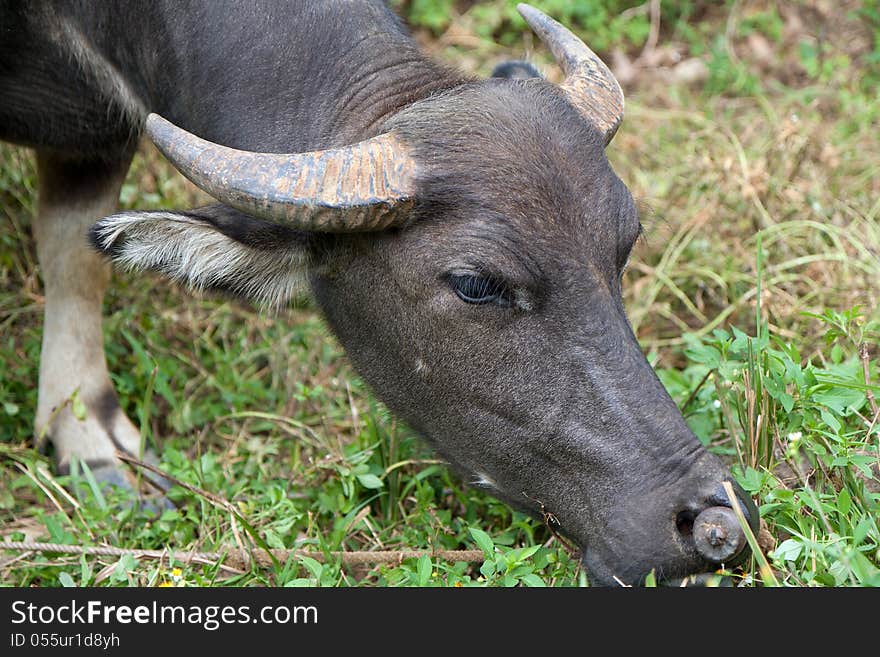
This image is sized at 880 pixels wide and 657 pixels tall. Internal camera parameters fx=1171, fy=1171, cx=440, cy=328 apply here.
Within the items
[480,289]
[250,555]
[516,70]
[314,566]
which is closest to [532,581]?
[314,566]

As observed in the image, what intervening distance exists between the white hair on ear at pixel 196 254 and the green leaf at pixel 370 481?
872mm

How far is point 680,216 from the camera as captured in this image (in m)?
6.52

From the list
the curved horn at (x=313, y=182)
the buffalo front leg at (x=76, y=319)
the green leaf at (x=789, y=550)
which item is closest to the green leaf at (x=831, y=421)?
the green leaf at (x=789, y=550)

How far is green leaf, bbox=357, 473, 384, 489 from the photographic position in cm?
443

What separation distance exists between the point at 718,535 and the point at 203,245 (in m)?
1.82

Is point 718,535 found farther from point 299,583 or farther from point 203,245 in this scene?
point 203,245

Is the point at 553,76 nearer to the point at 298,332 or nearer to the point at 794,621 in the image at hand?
the point at 298,332

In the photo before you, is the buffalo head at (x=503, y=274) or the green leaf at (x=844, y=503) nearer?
the buffalo head at (x=503, y=274)

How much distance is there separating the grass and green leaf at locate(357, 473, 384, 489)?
0.05 meters

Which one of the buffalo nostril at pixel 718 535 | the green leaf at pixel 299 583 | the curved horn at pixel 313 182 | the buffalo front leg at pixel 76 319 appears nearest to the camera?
the buffalo nostril at pixel 718 535

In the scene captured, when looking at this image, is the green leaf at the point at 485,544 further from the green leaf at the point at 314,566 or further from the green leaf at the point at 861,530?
the green leaf at the point at 861,530

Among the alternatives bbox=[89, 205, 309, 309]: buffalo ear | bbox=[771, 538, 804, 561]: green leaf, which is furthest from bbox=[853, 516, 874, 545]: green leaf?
bbox=[89, 205, 309, 309]: buffalo ear

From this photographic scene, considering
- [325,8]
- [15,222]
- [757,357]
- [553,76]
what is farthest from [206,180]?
[553,76]

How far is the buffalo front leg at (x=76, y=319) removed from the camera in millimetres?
5223
